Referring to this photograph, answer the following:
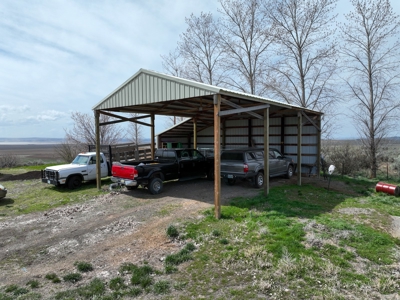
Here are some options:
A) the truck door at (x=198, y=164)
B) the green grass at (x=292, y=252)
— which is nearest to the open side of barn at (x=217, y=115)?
the truck door at (x=198, y=164)

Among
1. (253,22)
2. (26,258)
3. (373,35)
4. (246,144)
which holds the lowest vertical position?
(26,258)

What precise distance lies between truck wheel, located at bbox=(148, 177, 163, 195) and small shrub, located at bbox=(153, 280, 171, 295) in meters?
6.42

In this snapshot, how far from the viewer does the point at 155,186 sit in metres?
10.9

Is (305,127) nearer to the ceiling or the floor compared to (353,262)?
nearer to the ceiling

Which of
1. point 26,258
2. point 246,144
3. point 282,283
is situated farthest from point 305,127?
point 26,258

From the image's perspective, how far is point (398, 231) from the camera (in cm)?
664

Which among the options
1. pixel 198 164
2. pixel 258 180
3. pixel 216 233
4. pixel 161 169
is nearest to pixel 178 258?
pixel 216 233

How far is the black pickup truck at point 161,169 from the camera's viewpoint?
34.1 feet

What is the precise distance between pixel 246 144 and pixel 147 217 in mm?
11559

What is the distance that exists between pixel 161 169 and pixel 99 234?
15.3 ft

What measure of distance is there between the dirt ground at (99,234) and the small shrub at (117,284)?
0.69 ft

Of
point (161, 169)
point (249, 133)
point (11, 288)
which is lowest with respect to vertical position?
point (11, 288)

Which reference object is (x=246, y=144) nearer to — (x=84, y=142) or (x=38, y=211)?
(x=38, y=211)

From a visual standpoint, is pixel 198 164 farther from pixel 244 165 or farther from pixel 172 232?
pixel 172 232
